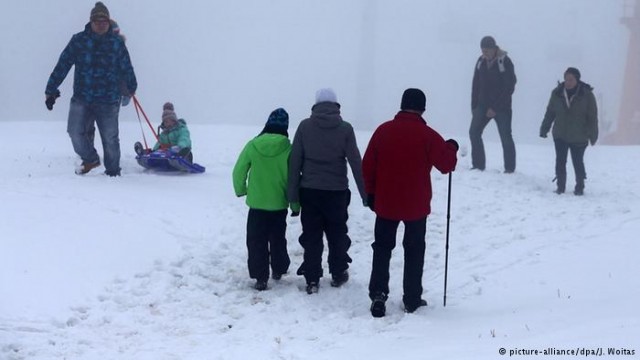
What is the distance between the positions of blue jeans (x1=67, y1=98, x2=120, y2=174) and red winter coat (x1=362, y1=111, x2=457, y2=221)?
18.1ft

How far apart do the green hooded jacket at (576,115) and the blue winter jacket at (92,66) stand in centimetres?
662

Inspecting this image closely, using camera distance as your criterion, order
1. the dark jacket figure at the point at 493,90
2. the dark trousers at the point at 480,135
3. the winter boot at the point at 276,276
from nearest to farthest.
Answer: the winter boot at the point at 276,276, the dark jacket figure at the point at 493,90, the dark trousers at the point at 480,135

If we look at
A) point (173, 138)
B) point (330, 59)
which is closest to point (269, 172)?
Answer: point (173, 138)

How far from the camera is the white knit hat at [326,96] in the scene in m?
7.23

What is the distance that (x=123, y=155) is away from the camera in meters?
14.2

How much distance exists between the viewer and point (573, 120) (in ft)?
39.4

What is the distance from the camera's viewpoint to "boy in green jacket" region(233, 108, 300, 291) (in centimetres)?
762

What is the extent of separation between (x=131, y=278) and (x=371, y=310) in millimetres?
2402

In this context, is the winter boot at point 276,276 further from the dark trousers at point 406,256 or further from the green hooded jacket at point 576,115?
the green hooded jacket at point 576,115

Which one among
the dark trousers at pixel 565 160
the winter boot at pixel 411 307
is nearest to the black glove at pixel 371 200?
the winter boot at pixel 411 307

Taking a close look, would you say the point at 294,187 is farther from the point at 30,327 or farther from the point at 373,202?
the point at 30,327

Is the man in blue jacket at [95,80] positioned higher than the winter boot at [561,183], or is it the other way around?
the man in blue jacket at [95,80]

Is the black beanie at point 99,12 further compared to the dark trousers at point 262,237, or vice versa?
the black beanie at point 99,12

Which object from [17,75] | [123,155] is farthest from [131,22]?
[123,155]
